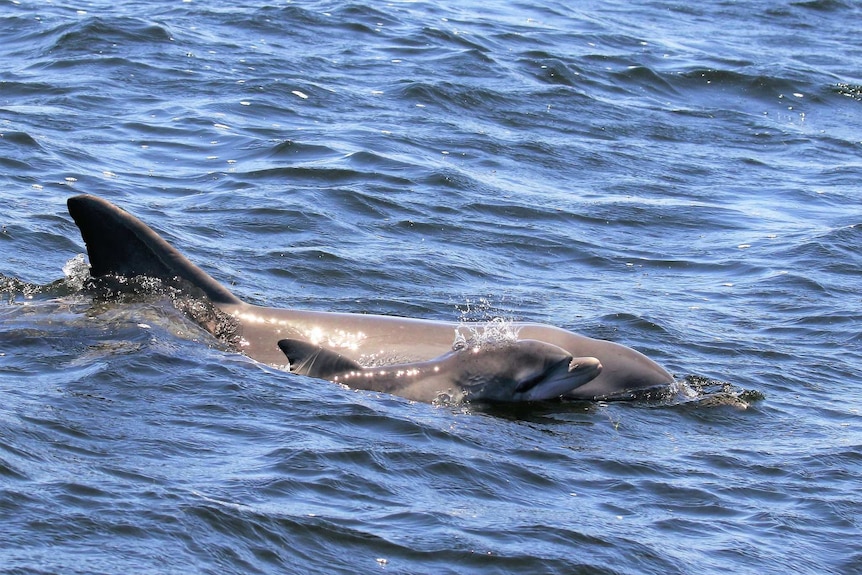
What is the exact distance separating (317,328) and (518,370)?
5.63 ft

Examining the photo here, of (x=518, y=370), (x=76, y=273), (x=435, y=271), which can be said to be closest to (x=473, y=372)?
(x=518, y=370)

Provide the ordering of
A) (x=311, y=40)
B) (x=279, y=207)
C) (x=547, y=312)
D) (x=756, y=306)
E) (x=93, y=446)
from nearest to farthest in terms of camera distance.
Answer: (x=93, y=446) → (x=547, y=312) → (x=756, y=306) → (x=279, y=207) → (x=311, y=40)

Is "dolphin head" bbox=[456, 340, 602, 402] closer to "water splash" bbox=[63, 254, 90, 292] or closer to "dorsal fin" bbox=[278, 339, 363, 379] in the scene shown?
"dorsal fin" bbox=[278, 339, 363, 379]

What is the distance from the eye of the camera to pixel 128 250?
1009 centimetres

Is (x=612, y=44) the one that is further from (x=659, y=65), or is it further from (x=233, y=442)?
(x=233, y=442)

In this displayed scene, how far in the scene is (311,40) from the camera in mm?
22125

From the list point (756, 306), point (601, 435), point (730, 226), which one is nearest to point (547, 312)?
point (756, 306)

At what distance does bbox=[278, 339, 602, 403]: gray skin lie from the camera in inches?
358

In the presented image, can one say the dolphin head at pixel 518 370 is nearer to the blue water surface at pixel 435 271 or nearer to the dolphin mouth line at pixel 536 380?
the dolphin mouth line at pixel 536 380

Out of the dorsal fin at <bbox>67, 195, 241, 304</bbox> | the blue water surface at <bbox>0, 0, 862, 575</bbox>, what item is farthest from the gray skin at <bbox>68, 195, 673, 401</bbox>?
the blue water surface at <bbox>0, 0, 862, 575</bbox>

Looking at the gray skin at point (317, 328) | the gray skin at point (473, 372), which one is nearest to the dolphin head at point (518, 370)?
the gray skin at point (473, 372)

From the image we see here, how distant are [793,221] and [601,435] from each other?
8.03 m

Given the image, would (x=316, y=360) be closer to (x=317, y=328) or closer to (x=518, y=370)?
(x=317, y=328)

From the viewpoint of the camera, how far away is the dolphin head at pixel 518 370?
9078mm
